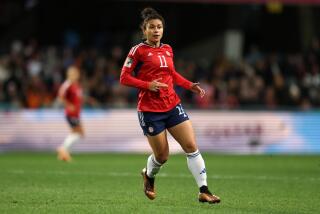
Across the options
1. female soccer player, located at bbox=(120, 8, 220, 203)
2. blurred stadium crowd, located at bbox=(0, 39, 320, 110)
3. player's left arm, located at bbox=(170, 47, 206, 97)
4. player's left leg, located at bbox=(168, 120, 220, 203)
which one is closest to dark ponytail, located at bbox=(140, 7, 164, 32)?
female soccer player, located at bbox=(120, 8, 220, 203)

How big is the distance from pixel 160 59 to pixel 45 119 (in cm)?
1301

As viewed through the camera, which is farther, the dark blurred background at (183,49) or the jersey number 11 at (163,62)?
the dark blurred background at (183,49)

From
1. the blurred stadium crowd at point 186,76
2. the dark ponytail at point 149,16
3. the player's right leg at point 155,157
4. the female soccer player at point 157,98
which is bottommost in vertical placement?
the blurred stadium crowd at point 186,76

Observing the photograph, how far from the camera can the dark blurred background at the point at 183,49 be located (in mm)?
23797

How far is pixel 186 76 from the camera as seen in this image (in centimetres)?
2444

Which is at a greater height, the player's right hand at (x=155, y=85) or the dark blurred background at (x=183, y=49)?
the player's right hand at (x=155, y=85)

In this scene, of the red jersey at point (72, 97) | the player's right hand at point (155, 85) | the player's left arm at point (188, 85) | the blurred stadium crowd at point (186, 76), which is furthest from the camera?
the blurred stadium crowd at point (186, 76)

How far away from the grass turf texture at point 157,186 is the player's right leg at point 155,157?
0.19m

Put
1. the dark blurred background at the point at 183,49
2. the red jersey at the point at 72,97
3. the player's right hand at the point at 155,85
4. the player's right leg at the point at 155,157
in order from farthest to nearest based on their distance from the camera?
the dark blurred background at the point at 183,49, the red jersey at the point at 72,97, the player's right leg at the point at 155,157, the player's right hand at the point at 155,85

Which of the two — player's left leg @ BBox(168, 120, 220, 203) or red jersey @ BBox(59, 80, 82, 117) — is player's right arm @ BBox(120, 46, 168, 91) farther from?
red jersey @ BBox(59, 80, 82, 117)

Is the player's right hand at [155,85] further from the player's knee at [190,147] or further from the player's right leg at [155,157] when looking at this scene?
the player's knee at [190,147]

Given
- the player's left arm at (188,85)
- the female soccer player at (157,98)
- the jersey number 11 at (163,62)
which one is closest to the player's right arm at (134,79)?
the female soccer player at (157,98)

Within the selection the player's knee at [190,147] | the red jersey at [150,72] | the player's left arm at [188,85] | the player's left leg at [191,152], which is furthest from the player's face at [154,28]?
the player's knee at [190,147]

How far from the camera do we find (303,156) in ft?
70.4
